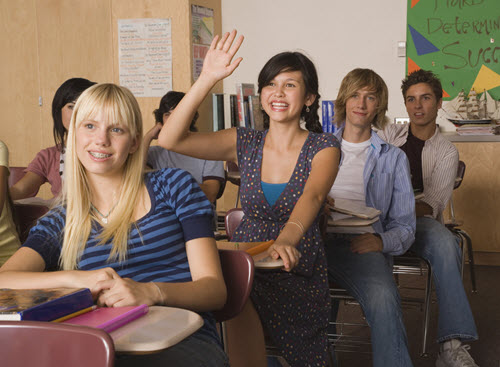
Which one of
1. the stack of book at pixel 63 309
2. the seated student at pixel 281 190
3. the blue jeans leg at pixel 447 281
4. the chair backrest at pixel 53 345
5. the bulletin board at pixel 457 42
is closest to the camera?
the chair backrest at pixel 53 345

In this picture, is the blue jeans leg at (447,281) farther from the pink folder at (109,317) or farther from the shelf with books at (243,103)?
the shelf with books at (243,103)

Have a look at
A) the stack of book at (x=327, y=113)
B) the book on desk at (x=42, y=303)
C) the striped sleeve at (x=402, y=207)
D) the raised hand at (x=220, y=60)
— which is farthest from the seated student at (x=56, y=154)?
the stack of book at (x=327, y=113)

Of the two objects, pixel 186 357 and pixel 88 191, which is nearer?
pixel 186 357

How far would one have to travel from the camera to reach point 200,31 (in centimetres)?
530

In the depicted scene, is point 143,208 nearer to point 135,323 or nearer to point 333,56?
point 135,323

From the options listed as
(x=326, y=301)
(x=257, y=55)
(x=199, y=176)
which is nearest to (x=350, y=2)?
(x=257, y=55)

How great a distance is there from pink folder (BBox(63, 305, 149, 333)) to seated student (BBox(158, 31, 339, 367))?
647mm

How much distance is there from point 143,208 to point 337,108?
1563mm

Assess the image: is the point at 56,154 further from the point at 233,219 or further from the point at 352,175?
the point at 352,175

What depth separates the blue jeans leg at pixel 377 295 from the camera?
2.24 m

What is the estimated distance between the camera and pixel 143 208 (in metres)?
1.65

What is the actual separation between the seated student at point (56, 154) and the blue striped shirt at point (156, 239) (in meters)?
1.64

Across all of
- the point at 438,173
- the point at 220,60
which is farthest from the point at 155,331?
the point at 438,173

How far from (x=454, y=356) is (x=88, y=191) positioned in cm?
183
